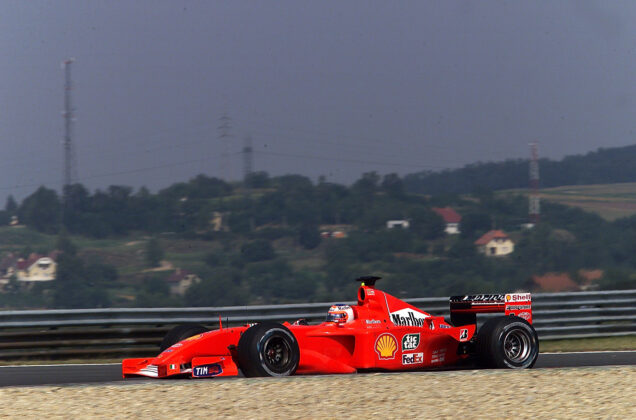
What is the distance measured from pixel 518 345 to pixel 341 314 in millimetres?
2073

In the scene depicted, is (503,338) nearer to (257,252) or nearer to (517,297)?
(517,297)

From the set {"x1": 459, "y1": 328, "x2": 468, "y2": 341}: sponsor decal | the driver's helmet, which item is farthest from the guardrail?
{"x1": 459, "y1": 328, "x2": 468, "y2": 341}: sponsor decal

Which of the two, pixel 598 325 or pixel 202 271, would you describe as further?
pixel 202 271

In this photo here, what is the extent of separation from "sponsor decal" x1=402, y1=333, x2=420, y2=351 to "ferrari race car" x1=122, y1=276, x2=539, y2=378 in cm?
1

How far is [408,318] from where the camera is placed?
8320 mm

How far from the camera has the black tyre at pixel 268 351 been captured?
23.1 ft

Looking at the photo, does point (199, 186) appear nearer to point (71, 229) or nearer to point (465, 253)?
point (71, 229)

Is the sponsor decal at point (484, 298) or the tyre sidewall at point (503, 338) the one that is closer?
the tyre sidewall at point (503, 338)

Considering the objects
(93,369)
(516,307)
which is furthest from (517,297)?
(93,369)

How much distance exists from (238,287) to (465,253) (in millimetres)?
9060

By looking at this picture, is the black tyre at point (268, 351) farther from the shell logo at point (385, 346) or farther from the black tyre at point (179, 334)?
the black tyre at point (179, 334)

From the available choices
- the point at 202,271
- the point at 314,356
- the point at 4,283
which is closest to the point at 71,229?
the point at 4,283

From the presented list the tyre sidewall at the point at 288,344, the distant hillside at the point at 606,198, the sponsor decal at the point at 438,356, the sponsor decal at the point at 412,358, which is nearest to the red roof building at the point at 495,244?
the distant hillside at the point at 606,198

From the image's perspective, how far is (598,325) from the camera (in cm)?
1357
